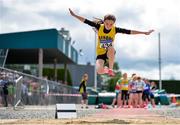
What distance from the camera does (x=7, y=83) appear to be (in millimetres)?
21641

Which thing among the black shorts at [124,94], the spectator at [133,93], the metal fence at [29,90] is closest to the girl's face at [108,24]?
the metal fence at [29,90]

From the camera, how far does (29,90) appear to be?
26219 mm

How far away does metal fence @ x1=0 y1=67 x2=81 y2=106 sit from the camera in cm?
2170

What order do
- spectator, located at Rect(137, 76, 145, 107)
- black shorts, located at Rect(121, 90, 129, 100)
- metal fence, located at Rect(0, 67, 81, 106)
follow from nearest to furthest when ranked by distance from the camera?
metal fence, located at Rect(0, 67, 81, 106)
black shorts, located at Rect(121, 90, 129, 100)
spectator, located at Rect(137, 76, 145, 107)

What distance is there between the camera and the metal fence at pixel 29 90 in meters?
21.7

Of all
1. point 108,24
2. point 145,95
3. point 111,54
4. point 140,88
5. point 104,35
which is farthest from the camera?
point 145,95

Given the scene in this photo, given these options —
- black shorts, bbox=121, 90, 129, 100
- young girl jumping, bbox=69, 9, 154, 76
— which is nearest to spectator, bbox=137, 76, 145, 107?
black shorts, bbox=121, 90, 129, 100

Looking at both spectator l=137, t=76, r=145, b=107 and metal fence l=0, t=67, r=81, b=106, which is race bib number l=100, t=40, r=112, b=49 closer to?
metal fence l=0, t=67, r=81, b=106

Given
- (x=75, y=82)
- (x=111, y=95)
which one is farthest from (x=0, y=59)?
(x=75, y=82)

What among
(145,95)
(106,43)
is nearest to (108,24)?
(106,43)

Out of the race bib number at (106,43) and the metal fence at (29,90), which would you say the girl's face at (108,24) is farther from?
the metal fence at (29,90)

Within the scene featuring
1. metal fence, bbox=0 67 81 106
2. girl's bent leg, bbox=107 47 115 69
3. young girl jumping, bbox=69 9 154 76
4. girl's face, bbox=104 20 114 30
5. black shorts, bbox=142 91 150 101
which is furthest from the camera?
black shorts, bbox=142 91 150 101

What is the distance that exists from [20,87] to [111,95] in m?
15.2

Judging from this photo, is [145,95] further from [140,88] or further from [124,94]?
[124,94]
